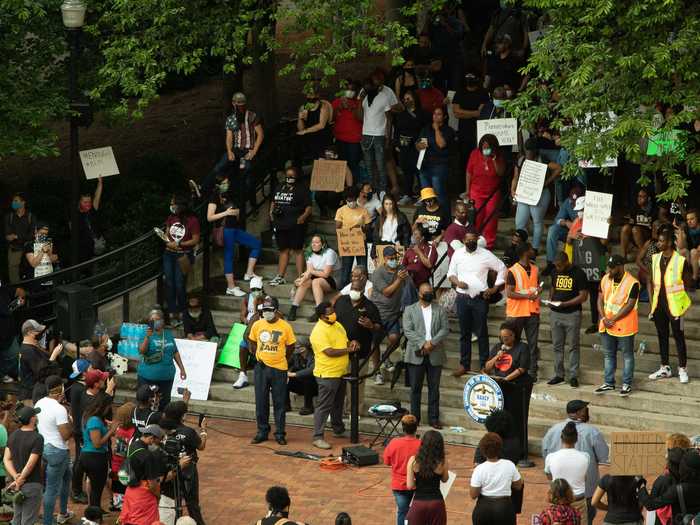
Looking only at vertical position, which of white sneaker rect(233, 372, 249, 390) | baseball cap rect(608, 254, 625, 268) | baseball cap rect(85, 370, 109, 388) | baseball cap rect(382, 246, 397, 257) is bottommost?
white sneaker rect(233, 372, 249, 390)

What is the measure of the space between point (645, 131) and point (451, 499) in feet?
15.9

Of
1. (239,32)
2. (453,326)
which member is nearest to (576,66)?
(453,326)

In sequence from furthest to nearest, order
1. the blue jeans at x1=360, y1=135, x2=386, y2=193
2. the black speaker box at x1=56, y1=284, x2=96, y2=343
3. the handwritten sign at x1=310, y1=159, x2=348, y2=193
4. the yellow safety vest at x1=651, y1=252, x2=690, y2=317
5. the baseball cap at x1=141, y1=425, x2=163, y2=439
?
the blue jeans at x1=360, y1=135, x2=386, y2=193
the handwritten sign at x1=310, y1=159, x2=348, y2=193
the black speaker box at x1=56, y1=284, x2=96, y2=343
the yellow safety vest at x1=651, y1=252, x2=690, y2=317
the baseball cap at x1=141, y1=425, x2=163, y2=439

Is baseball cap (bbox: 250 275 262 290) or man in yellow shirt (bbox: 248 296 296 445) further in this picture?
baseball cap (bbox: 250 275 262 290)

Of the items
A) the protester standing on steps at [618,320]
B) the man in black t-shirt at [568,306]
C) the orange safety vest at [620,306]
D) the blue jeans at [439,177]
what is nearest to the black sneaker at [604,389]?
the protester standing on steps at [618,320]

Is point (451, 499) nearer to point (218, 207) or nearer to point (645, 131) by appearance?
point (645, 131)

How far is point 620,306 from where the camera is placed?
19672 millimetres

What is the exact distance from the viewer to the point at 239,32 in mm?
22875

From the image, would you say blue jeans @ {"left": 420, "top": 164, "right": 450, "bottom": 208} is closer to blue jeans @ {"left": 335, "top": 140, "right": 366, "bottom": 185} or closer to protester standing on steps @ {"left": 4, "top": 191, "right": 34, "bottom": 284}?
blue jeans @ {"left": 335, "top": 140, "right": 366, "bottom": 185}

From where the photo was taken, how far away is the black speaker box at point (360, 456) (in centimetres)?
1884

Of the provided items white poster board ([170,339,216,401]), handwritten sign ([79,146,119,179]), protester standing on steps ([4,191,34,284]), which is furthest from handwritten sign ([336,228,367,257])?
protester standing on steps ([4,191,34,284])

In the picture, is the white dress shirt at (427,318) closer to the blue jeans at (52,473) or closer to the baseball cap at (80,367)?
the baseball cap at (80,367)

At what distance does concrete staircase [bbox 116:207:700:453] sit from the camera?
19.3 m

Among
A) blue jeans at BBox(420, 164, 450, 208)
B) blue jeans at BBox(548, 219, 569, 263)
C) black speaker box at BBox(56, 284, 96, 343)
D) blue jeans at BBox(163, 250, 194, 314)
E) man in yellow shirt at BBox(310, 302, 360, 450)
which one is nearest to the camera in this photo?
man in yellow shirt at BBox(310, 302, 360, 450)
